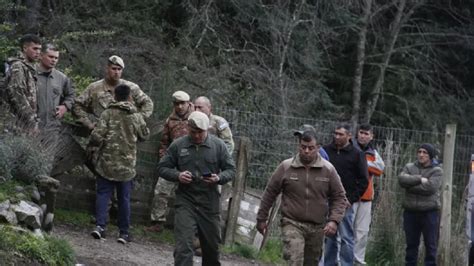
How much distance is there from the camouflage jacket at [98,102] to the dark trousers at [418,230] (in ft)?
12.9

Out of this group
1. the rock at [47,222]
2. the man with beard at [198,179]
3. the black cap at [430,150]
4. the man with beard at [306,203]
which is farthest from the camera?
the black cap at [430,150]

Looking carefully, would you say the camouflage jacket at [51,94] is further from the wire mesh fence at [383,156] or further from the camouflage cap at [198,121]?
the wire mesh fence at [383,156]

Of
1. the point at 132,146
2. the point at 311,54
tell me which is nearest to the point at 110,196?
the point at 132,146

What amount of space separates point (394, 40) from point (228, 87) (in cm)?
650

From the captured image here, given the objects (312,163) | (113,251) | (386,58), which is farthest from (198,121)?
(386,58)

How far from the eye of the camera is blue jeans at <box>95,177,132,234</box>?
11250 mm

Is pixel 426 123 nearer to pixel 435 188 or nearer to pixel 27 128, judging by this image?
pixel 435 188

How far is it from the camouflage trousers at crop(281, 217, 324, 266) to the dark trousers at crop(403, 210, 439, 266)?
3484 mm

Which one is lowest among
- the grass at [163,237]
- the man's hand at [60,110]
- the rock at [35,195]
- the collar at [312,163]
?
the grass at [163,237]

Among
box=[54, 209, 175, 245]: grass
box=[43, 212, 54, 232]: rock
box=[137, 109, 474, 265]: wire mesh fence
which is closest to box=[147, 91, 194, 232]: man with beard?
box=[54, 209, 175, 245]: grass

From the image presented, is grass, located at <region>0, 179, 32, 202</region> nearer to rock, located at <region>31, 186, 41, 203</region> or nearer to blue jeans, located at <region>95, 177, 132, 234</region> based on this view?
rock, located at <region>31, 186, 41, 203</region>

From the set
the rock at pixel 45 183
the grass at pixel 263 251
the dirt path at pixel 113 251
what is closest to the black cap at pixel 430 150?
the grass at pixel 263 251

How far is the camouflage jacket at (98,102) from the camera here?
11633 millimetres

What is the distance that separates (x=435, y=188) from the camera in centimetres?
1249
